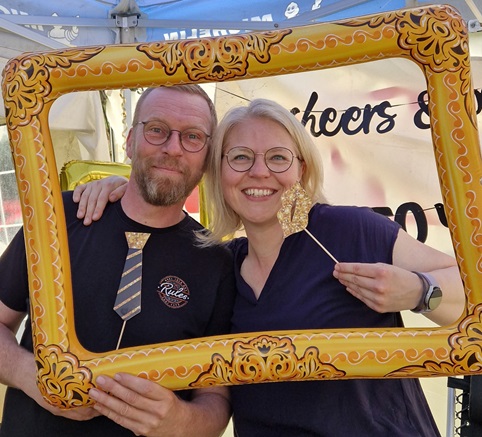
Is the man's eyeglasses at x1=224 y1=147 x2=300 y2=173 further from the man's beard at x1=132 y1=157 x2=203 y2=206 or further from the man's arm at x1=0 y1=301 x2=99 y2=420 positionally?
the man's arm at x1=0 y1=301 x2=99 y2=420

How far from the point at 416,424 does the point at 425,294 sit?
283mm

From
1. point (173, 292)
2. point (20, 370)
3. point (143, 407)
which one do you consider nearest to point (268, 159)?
point (173, 292)

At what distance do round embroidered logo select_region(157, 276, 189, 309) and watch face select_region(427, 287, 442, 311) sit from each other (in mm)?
529

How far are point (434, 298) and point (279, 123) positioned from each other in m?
0.51

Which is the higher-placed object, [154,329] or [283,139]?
[283,139]

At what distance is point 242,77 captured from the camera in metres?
1.11

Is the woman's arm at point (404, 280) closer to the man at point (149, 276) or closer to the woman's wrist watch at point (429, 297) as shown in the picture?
the woman's wrist watch at point (429, 297)

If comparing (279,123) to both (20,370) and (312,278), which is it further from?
(20,370)

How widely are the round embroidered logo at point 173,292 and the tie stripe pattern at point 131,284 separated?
0.05 meters

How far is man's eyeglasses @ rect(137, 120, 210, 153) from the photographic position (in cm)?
146

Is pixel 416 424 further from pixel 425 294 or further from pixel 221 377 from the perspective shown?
pixel 221 377

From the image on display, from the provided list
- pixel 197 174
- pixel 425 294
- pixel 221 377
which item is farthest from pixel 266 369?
pixel 197 174

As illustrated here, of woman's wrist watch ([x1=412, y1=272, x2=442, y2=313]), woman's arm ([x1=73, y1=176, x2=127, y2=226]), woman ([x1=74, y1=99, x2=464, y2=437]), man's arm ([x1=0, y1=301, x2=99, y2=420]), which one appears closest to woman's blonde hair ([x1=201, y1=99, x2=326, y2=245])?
woman ([x1=74, y1=99, x2=464, y2=437])

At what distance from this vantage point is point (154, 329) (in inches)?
52.9
